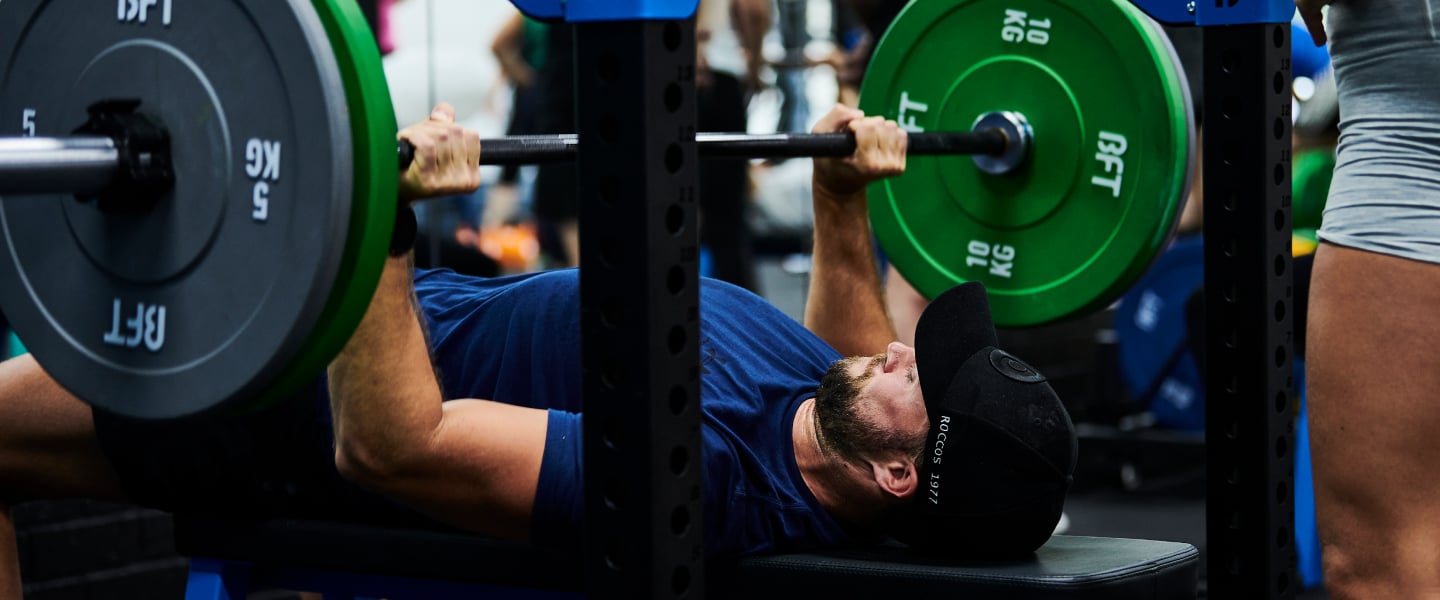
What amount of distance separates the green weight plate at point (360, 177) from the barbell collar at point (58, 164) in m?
0.20

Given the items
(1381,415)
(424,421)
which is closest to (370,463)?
(424,421)

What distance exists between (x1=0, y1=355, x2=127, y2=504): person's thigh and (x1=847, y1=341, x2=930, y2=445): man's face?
0.87 m

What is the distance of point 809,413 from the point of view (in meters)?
1.79

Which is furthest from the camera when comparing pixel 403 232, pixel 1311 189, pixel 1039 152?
pixel 1311 189

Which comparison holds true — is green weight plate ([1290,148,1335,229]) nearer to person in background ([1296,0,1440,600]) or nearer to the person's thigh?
person in background ([1296,0,1440,600])

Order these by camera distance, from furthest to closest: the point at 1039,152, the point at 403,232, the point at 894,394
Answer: the point at 1039,152
the point at 894,394
the point at 403,232

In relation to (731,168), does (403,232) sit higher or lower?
lower

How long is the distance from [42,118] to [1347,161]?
1.30m

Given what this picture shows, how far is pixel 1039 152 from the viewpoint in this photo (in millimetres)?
2352

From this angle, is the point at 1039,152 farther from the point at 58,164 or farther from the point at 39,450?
the point at 58,164

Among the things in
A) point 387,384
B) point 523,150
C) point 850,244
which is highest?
point 523,150

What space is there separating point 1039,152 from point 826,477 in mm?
825

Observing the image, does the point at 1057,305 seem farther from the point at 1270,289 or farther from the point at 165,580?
the point at 165,580

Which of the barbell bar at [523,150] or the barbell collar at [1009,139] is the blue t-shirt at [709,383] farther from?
the barbell collar at [1009,139]
